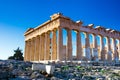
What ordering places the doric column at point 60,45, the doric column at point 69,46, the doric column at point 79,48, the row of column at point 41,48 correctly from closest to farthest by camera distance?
the doric column at point 60,45 → the doric column at point 69,46 → the doric column at point 79,48 → the row of column at point 41,48

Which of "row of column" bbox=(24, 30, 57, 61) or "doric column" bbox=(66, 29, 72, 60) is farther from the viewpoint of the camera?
"row of column" bbox=(24, 30, 57, 61)

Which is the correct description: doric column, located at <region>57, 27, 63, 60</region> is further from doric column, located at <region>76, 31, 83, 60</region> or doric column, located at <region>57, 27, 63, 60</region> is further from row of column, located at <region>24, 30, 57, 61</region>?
doric column, located at <region>76, 31, 83, 60</region>

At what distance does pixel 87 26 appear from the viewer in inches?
1448

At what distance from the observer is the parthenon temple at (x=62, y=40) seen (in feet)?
107

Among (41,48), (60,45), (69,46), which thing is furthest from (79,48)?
(41,48)

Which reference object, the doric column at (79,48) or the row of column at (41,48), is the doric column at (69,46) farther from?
the row of column at (41,48)

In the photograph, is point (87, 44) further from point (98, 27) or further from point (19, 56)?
point (19, 56)

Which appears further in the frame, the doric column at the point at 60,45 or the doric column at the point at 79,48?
the doric column at the point at 79,48

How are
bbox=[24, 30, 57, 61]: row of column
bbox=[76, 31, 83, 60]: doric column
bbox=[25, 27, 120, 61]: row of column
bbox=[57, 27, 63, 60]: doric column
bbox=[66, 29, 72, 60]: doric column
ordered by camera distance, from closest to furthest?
bbox=[57, 27, 63, 60]: doric column → bbox=[25, 27, 120, 61]: row of column → bbox=[66, 29, 72, 60]: doric column → bbox=[76, 31, 83, 60]: doric column → bbox=[24, 30, 57, 61]: row of column

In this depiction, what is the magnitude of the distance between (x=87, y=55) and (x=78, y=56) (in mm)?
2288

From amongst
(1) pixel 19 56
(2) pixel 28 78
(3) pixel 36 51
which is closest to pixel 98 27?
(3) pixel 36 51

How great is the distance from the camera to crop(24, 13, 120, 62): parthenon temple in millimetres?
32531

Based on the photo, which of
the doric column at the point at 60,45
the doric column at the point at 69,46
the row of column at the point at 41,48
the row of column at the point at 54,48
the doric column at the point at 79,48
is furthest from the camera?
the row of column at the point at 41,48

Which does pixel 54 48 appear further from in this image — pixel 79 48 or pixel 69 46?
pixel 79 48
